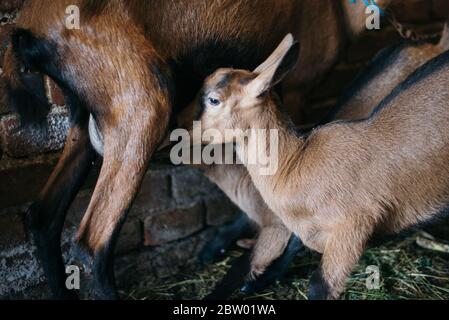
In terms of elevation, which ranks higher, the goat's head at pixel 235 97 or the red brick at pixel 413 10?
the red brick at pixel 413 10

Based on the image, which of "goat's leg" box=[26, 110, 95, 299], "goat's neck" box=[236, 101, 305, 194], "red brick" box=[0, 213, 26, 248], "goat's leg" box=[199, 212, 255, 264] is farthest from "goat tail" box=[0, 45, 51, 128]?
"goat's leg" box=[199, 212, 255, 264]

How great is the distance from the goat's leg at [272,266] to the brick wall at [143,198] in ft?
1.72

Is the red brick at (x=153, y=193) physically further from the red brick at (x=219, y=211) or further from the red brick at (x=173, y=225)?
the red brick at (x=219, y=211)

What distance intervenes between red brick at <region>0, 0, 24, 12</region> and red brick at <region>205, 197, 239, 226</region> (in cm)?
133

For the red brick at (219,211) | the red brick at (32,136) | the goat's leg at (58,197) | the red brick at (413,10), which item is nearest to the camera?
the goat's leg at (58,197)

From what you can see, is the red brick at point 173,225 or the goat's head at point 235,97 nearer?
the goat's head at point 235,97

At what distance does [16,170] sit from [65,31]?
80cm

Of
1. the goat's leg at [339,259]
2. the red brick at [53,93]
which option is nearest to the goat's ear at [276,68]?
the goat's leg at [339,259]

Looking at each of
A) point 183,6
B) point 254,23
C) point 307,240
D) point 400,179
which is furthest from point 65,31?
point 400,179

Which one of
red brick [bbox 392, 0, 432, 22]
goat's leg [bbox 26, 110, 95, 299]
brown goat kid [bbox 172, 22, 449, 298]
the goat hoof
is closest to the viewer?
the goat hoof

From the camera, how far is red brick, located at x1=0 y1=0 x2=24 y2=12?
203cm

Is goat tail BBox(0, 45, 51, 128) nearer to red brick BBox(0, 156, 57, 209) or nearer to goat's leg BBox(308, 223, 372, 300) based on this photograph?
red brick BBox(0, 156, 57, 209)

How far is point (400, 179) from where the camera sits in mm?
1814

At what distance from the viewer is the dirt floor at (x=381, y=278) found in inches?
94.0
